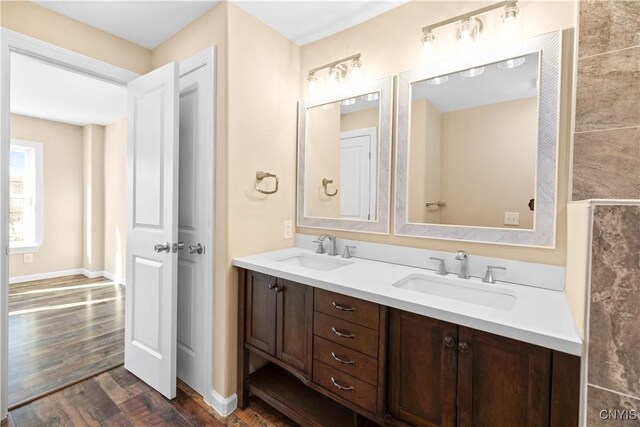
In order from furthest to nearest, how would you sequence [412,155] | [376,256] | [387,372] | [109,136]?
[109,136] < [376,256] < [412,155] < [387,372]

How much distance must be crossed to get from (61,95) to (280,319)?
3635 mm

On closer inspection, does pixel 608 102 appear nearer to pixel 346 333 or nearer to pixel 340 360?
pixel 346 333

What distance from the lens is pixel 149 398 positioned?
187cm

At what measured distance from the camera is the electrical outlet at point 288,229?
2174 mm

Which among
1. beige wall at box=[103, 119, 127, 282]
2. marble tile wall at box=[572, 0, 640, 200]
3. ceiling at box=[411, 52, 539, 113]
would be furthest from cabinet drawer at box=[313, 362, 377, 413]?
beige wall at box=[103, 119, 127, 282]

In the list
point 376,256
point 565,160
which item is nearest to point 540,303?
point 565,160

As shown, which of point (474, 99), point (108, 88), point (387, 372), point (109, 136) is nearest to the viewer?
point (387, 372)

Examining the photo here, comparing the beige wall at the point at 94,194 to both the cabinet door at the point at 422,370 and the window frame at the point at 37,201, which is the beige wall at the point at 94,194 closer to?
the window frame at the point at 37,201

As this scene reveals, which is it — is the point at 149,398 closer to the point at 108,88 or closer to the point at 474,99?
the point at 474,99

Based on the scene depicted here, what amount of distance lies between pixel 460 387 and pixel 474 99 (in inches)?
51.5

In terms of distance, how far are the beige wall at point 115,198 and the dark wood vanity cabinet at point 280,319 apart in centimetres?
346

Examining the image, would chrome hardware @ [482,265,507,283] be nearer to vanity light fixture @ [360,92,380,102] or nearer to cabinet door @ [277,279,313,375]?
cabinet door @ [277,279,313,375]

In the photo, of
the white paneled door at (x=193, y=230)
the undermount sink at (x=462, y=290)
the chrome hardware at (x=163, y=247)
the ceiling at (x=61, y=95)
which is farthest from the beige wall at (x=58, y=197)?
the undermount sink at (x=462, y=290)

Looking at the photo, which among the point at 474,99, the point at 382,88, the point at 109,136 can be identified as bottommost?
the point at 474,99
